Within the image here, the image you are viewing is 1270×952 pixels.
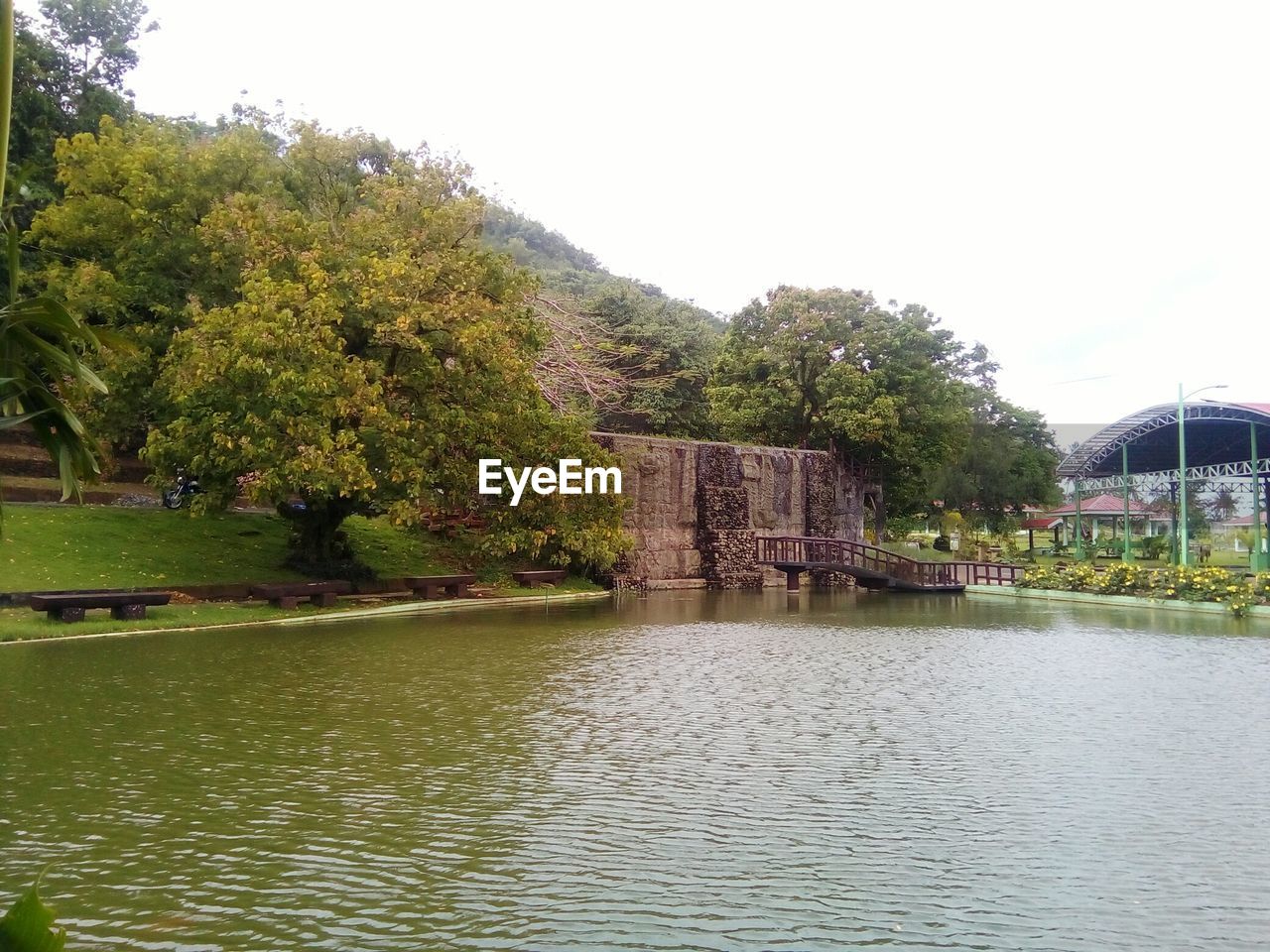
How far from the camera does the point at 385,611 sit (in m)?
20.1

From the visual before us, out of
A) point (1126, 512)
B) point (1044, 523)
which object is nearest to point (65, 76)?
point (1126, 512)

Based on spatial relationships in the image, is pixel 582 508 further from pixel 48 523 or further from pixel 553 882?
pixel 553 882

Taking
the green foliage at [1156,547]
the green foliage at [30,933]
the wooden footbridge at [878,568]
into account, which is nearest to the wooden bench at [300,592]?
the wooden footbridge at [878,568]

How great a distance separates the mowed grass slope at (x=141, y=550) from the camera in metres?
18.9

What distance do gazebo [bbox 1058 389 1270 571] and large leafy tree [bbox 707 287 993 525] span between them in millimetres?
5491

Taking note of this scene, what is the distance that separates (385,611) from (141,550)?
5592 millimetres

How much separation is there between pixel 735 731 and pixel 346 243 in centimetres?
1605

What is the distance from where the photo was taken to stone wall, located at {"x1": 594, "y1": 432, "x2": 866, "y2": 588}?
31.7 meters

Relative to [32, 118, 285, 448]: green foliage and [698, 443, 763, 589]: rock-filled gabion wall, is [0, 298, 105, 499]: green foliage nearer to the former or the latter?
[32, 118, 285, 448]: green foliage

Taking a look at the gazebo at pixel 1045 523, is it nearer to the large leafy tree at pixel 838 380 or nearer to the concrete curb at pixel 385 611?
the large leafy tree at pixel 838 380

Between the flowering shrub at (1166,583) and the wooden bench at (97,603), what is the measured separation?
21150 mm

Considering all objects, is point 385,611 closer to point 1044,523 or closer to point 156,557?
point 156,557

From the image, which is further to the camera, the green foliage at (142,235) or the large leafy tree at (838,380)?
the large leafy tree at (838,380)

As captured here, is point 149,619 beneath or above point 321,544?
beneath
